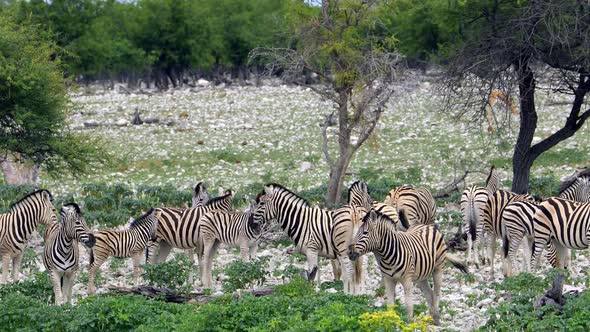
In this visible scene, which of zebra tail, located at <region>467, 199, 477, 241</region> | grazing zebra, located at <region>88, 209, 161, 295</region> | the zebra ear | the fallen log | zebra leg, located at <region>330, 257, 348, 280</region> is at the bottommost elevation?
the fallen log

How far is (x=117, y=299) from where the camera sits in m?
11.8

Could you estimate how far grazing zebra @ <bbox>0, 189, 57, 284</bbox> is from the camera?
15617 mm

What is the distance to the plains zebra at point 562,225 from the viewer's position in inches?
552

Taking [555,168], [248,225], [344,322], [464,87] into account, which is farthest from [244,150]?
[344,322]

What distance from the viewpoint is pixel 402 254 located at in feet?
39.8

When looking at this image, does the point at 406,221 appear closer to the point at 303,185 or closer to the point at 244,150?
the point at 303,185

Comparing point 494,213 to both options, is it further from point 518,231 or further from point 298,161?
point 298,161

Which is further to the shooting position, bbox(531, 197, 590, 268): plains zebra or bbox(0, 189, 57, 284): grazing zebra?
bbox(0, 189, 57, 284): grazing zebra

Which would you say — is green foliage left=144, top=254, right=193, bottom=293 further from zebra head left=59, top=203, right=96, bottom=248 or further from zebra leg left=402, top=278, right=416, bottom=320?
zebra leg left=402, top=278, right=416, bottom=320

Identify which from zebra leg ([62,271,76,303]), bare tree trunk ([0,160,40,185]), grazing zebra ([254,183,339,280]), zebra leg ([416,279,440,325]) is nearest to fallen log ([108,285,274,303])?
zebra leg ([62,271,76,303])

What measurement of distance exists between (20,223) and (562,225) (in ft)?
28.7

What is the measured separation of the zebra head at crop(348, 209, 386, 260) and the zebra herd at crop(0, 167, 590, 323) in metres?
0.01

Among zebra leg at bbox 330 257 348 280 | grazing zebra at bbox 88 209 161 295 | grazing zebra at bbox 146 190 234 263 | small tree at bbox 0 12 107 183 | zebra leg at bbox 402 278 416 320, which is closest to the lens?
zebra leg at bbox 402 278 416 320

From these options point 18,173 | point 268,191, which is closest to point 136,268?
point 268,191
